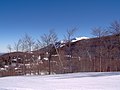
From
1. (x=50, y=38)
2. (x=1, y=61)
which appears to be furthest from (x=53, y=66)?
(x=50, y=38)

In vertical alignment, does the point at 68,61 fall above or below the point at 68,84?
above

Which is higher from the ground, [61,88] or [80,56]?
[80,56]

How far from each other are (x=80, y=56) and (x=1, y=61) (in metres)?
4.60

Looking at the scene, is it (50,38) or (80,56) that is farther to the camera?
(50,38)

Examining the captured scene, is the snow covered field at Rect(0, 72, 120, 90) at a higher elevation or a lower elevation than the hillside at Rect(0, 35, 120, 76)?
lower

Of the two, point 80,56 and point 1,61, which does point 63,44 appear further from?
point 1,61

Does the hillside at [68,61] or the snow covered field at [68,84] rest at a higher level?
the hillside at [68,61]

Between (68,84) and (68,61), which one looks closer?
(68,84)

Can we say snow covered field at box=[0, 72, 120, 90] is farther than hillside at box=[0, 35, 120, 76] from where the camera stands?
No

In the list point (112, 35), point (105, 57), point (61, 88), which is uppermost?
point (112, 35)

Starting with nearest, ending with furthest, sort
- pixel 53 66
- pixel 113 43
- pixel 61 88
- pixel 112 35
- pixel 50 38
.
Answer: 1. pixel 61 88
2. pixel 53 66
3. pixel 113 43
4. pixel 112 35
5. pixel 50 38

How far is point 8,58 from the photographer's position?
13414mm

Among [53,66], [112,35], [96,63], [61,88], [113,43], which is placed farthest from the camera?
[112,35]

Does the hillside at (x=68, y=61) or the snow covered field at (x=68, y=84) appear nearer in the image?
the snow covered field at (x=68, y=84)
